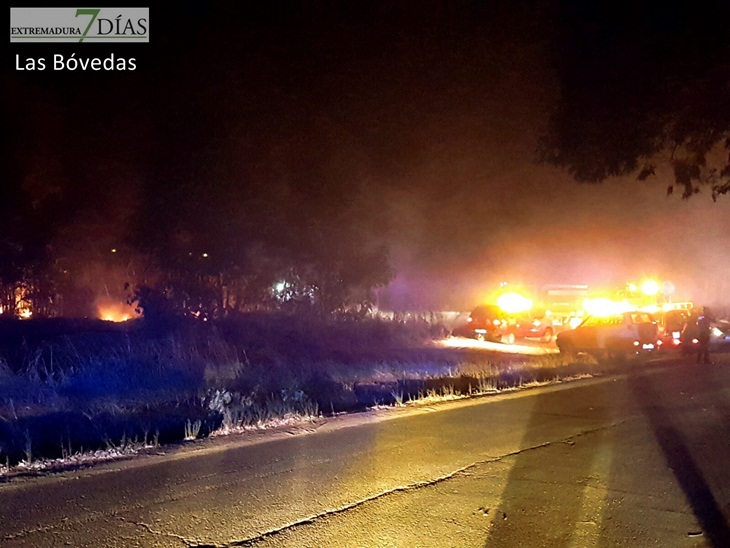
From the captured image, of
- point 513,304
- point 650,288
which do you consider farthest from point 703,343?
point 513,304

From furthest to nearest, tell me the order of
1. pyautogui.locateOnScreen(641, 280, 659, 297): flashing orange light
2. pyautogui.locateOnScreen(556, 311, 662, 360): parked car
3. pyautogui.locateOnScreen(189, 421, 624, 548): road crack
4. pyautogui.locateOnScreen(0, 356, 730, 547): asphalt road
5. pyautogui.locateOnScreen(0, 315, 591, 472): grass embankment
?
pyautogui.locateOnScreen(641, 280, 659, 297): flashing orange light, pyautogui.locateOnScreen(556, 311, 662, 360): parked car, pyautogui.locateOnScreen(0, 315, 591, 472): grass embankment, pyautogui.locateOnScreen(0, 356, 730, 547): asphalt road, pyautogui.locateOnScreen(189, 421, 624, 548): road crack

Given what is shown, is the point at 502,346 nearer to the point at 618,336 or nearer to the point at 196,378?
the point at 618,336

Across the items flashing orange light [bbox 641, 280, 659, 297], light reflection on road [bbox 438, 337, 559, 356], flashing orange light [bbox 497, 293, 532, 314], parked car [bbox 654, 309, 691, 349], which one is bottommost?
light reflection on road [bbox 438, 337, 559, 356]

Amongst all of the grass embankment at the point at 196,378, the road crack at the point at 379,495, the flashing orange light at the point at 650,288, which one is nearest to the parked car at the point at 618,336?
the grass embankment at the point at 196,378

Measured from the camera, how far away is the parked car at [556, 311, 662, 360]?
64.5ft

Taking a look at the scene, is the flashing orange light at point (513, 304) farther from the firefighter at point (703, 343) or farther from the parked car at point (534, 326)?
the firefighter at point (703, 343)

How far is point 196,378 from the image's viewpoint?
44.2 feet

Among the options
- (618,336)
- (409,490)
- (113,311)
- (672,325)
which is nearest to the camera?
(409,490)

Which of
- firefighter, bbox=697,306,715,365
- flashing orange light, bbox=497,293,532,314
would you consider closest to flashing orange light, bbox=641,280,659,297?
flashing orange light, bbox=497,293,532,314

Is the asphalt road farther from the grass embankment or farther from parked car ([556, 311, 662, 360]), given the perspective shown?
parked car ([556, 311, 662, 360])

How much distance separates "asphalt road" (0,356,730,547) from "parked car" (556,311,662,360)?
401 inches

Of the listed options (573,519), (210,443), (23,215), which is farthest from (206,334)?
(573,519)

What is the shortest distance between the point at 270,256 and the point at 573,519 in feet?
55.0

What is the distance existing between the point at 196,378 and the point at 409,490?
8037mm
